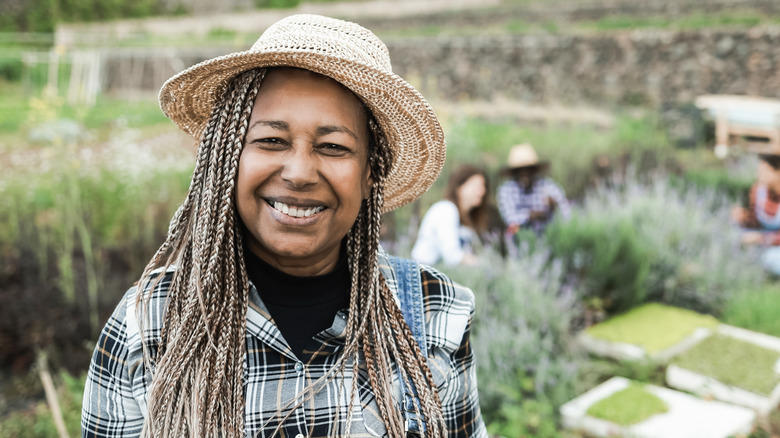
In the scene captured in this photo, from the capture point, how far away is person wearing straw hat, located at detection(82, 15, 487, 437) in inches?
49.3

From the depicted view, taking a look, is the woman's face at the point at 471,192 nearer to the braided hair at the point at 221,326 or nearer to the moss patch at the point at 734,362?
the moss patch at the point at 734,362

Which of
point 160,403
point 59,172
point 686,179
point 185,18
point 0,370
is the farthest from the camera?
point 185,18

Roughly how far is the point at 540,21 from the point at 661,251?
13.6 m

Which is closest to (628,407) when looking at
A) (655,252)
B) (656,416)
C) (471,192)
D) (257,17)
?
(656,416)

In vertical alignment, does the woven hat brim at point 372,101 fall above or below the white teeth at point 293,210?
above

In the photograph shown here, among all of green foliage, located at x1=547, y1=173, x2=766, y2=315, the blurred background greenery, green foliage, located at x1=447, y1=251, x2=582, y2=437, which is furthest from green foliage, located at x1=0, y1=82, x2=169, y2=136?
green foliage, located at x1=547, y1=173, x2=766, y2=315

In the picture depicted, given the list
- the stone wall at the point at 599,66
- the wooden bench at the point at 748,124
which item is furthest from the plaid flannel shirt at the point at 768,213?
the stone wall at the point at 599,66

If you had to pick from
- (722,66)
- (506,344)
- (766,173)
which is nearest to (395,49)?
(722,66)

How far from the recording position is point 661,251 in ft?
16.1

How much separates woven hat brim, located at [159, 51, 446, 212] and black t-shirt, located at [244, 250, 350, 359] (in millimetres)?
354

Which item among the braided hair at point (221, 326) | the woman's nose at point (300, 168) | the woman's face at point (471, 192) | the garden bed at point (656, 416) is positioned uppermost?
the woman's nose at point (300, 168)

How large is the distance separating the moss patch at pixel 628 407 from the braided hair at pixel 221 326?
2051mm

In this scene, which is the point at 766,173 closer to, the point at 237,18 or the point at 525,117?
the point at 525,117

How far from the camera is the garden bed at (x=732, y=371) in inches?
136
